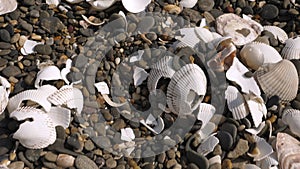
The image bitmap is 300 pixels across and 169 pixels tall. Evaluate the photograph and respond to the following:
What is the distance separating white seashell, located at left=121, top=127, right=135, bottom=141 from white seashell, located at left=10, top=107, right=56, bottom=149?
0.85 feet

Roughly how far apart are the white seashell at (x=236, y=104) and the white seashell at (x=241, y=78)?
0.05 meters

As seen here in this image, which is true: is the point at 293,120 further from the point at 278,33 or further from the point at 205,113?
the point at 278,33

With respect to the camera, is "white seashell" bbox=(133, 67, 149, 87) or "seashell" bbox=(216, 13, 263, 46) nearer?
"white seashell" bbox=(133, 67, 149, 87)

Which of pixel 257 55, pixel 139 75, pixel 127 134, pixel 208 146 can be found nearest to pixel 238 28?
pixel 257 55

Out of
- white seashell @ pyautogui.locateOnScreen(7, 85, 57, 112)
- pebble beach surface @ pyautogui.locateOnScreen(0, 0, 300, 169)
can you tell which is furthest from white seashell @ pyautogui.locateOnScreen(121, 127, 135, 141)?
white seashell @ pyautogui.locateOnScreen(7, 85, 57, 112)

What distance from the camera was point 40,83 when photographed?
7.31 feet

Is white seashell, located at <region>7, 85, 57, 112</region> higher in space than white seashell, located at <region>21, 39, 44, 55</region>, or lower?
lower

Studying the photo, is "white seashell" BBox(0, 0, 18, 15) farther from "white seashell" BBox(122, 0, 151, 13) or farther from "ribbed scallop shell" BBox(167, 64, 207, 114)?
"ribbed scallop shell" BBox(167, 64, 207, 114)

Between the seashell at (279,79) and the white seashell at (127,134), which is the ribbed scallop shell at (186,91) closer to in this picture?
the white seashell at (127,134)

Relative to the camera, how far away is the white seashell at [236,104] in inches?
89.7

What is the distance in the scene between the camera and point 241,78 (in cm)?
237

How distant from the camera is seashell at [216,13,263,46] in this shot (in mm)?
2555

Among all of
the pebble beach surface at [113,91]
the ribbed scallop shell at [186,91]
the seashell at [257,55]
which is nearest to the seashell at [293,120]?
the pebble beach surface at [113,91]

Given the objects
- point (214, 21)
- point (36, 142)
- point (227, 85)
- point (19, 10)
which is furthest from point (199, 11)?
point (36, 142)
